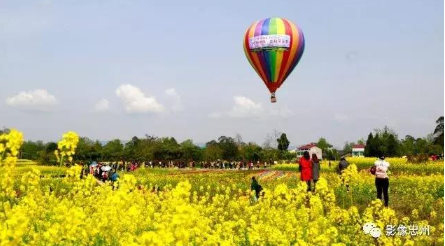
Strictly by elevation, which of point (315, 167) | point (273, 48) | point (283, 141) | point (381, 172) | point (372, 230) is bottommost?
point (372, 230)

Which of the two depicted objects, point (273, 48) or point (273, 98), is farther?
point (273, 98)

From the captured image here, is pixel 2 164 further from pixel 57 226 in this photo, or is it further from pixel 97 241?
pixel 97 241

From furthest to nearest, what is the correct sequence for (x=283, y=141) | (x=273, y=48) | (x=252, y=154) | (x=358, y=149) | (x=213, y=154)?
(x=358, y=149) → (x=283, y=141) → (x=213, y=154) → (x=252, y=154) → (x=273, y=48)

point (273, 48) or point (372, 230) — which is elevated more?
point (273, 48)

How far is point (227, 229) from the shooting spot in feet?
29.7

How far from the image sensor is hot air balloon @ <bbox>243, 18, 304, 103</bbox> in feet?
110

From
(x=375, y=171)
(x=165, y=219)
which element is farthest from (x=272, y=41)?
(x=165, y=219)

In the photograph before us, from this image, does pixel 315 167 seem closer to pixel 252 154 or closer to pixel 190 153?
pixel 252 154

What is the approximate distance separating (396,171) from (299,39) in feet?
35.1

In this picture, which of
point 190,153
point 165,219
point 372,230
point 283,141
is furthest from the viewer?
point 283,141

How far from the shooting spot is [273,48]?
3316 centimetres

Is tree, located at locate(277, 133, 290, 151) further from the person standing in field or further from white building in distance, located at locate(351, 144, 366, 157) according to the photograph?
the person standing in field

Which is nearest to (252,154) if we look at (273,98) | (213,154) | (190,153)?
(213,154)

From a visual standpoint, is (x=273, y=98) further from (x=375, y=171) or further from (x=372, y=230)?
(x=372, y=230)
